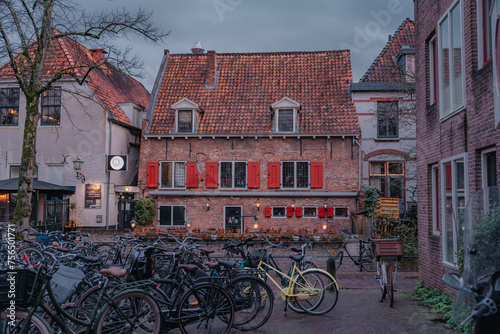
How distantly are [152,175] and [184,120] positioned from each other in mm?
3383

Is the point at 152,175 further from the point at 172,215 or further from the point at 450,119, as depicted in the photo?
the point at 450,119

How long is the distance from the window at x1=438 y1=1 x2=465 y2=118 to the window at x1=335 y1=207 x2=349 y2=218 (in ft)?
46.2

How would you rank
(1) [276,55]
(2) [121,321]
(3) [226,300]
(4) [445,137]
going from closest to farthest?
(2) [121,321] < (3) [226,300] < (4) [445,137] < (1) [276,55]

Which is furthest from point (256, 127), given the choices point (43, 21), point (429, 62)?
point (429, 62)

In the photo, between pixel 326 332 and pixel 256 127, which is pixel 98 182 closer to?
pixel 256 127

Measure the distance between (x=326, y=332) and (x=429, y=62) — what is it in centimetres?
637

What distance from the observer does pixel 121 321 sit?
533 centimetres

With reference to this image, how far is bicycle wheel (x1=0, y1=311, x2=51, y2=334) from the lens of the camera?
171 inches

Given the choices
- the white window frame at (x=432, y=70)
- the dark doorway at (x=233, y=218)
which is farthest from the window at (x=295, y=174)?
the white window frame at (x=432, y=70)

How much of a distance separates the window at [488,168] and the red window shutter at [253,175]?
53.2 ft

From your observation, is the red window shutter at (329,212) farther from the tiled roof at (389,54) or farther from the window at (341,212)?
the tiled roof at (389,54)

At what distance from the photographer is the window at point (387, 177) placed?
23359mm

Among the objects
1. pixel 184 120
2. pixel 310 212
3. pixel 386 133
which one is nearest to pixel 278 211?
pixel 310 212

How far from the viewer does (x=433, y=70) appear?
9617 millimetres
